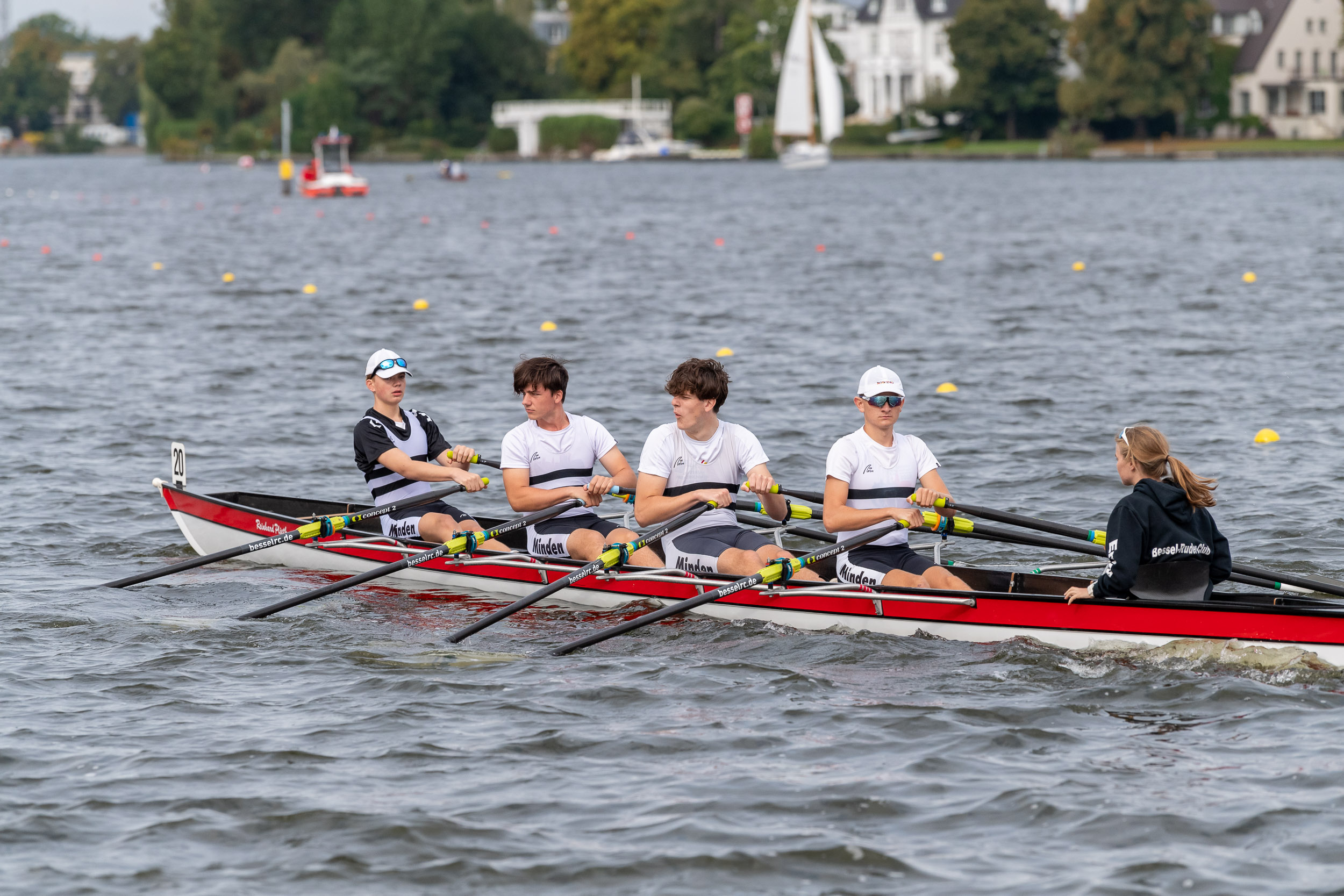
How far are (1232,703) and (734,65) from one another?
103 metres

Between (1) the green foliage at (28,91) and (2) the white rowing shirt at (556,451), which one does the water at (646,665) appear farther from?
(1) the green foliage at (28,91)

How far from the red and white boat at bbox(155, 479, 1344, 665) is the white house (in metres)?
92.7

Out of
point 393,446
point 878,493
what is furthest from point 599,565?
point 393,446

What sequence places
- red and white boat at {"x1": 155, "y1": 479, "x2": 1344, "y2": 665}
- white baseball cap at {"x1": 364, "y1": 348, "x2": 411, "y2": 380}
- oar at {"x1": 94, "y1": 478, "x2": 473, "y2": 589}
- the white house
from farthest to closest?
the white house
oar at {"x1": 94, "y1": 478, "x2": 473, "y2": 589}
white baseball cap at {"x1": 364, "y1": 348, "x2": 411, "y2": 380}
red and white boat at {"x1": 155, "y1": 479, "x2": 1344, "y2": 665}

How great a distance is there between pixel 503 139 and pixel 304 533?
107530 millimetres

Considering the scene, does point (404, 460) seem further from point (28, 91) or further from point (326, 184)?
point (28, 91)

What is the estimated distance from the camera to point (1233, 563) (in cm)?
861

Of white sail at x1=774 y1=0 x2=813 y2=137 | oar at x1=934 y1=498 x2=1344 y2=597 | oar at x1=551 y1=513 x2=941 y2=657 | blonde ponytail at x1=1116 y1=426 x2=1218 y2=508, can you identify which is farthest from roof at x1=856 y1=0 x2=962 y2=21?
blonde ponytail at x1=1116 y1=426 x2=1218 y2=508

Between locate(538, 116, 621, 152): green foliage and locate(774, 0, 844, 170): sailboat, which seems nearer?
locate(774, 0, 844, 170): sailboat

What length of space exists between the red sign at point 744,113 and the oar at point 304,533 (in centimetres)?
9472

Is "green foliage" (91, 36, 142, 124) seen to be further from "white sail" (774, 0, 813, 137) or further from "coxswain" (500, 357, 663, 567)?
"coxswain" (500, 357, 663, 567)

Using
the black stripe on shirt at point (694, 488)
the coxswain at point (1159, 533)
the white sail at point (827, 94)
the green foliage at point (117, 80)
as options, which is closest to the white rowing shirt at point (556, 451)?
the black stripe on shirt at point (694, 488)

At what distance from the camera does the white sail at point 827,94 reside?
84.8m

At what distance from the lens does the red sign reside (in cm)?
10306
